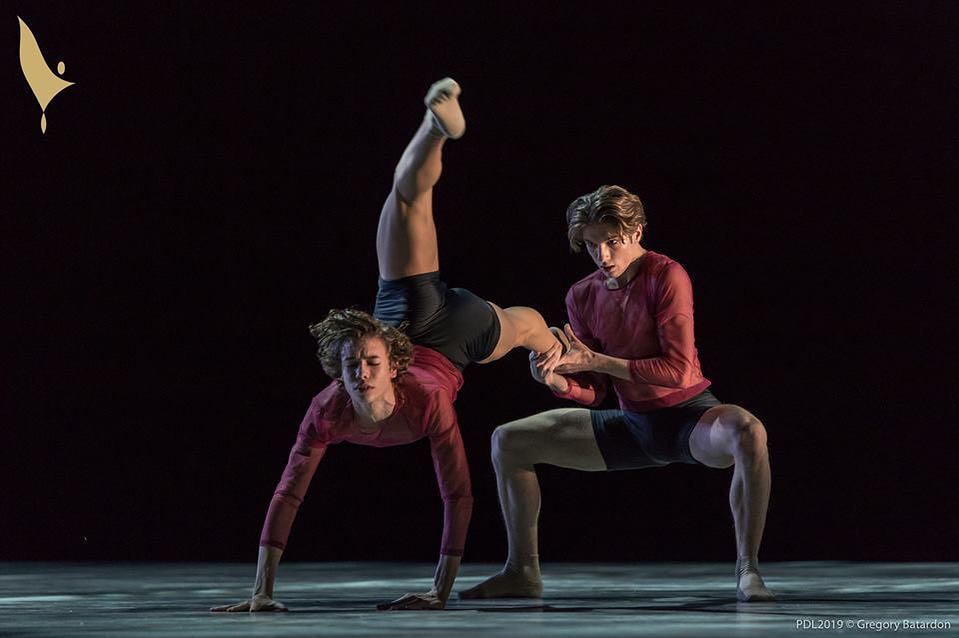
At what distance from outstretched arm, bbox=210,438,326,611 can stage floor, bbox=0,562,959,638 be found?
0.08 metres

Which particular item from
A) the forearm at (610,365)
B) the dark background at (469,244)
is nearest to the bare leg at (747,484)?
the forearm at (610,365)

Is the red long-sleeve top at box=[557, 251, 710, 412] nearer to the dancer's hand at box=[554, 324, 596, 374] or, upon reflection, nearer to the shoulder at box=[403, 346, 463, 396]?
the dancer's hand at box=[554, 324, 596, 374]

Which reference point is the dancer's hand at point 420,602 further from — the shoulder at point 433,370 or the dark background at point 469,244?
the dark background at point 469,244

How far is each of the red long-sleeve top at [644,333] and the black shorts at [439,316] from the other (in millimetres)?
294

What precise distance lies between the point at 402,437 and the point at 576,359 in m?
0.56

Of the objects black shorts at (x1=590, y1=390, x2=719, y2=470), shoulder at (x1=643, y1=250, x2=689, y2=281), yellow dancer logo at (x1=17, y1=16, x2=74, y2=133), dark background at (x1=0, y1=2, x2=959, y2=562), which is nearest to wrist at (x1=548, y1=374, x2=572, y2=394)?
black shorts at (x1=590, y1=390, x2=719, y2=470)

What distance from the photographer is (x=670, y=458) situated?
396 centimetres

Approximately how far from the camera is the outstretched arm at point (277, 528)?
3.43 meters

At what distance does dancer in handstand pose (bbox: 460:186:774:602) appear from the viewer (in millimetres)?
3740

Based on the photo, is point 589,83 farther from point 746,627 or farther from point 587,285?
point 746,627

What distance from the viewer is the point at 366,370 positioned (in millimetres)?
3451

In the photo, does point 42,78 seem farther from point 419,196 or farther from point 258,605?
point 258,605

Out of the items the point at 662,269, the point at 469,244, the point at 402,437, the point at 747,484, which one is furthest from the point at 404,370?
the point at 469,244

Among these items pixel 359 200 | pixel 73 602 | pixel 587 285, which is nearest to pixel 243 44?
pixel 359 200
